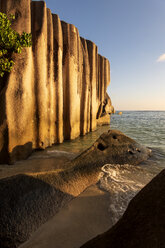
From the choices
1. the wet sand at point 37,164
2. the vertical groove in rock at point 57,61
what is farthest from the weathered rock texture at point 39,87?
the wet sand at point 37,164

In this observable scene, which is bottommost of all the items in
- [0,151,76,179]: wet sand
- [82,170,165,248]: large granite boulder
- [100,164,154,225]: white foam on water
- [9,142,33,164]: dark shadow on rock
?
[0,151,76,179]: wet sand

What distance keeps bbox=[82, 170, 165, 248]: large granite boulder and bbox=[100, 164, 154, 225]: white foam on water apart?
105 cm

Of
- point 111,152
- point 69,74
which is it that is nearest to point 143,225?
point 111,152

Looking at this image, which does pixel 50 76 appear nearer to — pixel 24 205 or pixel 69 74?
pixel 69 74

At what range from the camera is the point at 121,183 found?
3.26 m

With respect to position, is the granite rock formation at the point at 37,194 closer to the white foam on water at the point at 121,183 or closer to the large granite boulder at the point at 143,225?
the white foam on water at the point at 121,183

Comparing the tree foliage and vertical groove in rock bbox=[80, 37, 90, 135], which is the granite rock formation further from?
vertical groove in rock bbox=[80, 37, 90, 135]

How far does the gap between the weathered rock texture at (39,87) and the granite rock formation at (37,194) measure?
271 centimetres

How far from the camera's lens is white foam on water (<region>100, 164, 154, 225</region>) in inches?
94.7

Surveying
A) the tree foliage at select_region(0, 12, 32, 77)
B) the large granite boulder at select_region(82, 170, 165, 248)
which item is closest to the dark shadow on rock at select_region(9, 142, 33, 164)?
the tree foliage at select_region(0, 12, 32, 77)

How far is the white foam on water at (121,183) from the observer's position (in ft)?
7.89

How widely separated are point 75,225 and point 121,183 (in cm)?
166

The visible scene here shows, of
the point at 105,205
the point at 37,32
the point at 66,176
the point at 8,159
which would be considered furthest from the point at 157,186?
the point at 37,32

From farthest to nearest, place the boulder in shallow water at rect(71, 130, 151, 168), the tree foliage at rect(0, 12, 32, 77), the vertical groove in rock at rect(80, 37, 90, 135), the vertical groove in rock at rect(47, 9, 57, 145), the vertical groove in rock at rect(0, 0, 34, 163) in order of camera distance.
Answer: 1. the vertical groove in rock at rect(80, 37, 90, 135)
2. the vertical groove in rock at rect(47, 9, 57, 145)
3. the vertical groove in rock at rect(0, 0, 34, 163)
4. the tree foliage at rect(0, 12, 32, 77)
5. the boulder in shallow water at rect(71, 130, 151, 168)
